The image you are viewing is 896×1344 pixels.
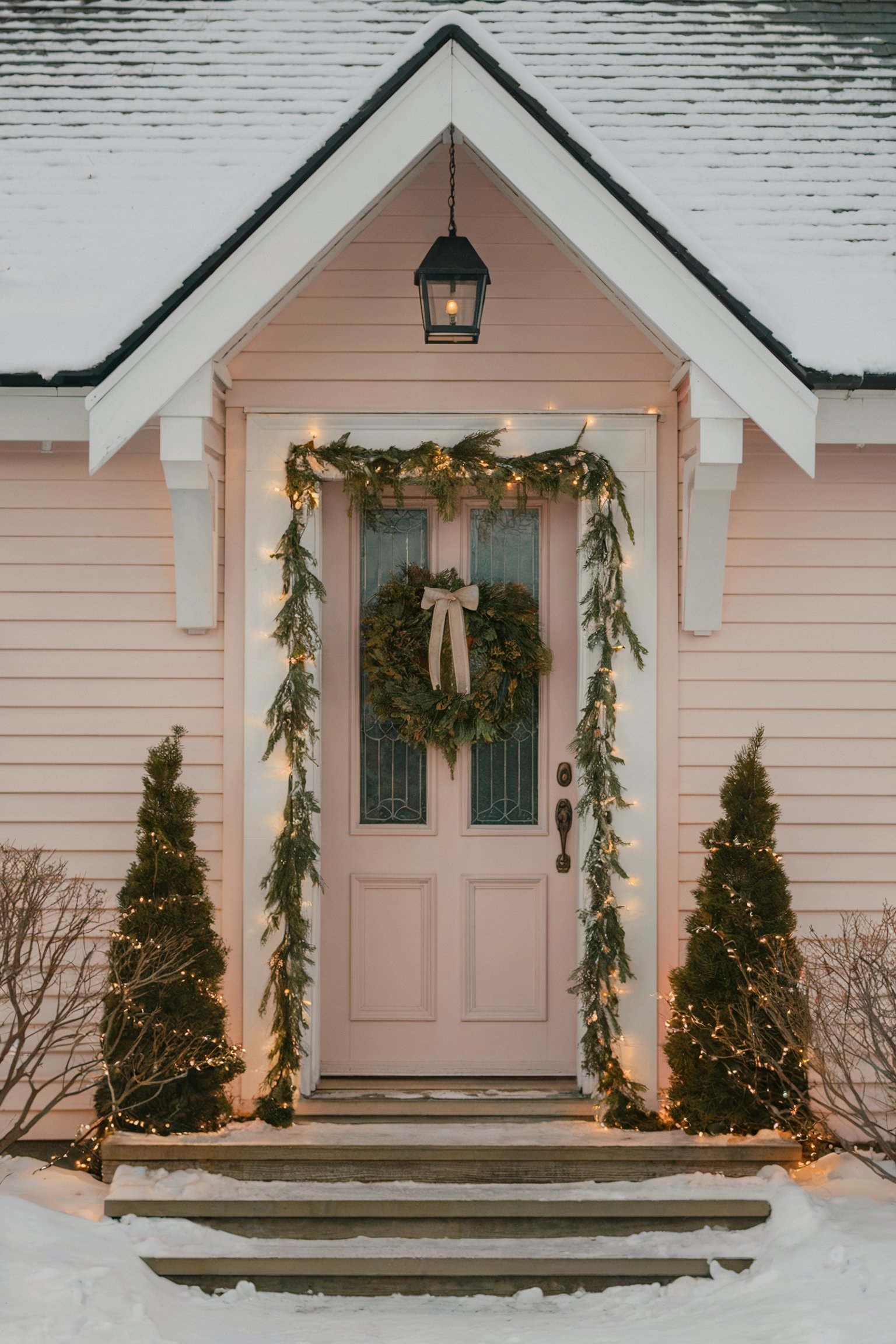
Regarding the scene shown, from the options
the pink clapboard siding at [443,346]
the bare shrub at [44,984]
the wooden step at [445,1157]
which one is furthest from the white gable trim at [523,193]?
the wooden step at [445,1157]

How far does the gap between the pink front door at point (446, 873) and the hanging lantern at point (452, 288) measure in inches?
36.5

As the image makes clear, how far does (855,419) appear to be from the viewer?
4.58 m

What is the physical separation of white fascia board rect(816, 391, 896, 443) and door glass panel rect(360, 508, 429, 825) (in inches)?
67.2

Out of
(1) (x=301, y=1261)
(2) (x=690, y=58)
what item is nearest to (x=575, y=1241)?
(1) (x=301, y=1261)

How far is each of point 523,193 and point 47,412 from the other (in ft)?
6.58

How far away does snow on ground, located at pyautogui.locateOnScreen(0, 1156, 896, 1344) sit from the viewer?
11.2 ft

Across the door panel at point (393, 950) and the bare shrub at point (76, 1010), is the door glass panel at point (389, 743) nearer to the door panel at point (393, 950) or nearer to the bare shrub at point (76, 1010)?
the door panel at point (393, 950)

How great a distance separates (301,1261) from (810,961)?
2.18 m

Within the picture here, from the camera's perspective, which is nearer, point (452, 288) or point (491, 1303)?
point (491, 1303)

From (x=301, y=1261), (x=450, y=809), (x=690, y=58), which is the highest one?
(x=690, y=58)

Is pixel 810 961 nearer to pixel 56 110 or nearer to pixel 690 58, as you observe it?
pixel 690 58

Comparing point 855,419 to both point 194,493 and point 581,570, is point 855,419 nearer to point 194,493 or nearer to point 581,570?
point 581,570

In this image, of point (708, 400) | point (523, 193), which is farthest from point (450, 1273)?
point (523, 193)

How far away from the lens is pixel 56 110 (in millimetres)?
5285
